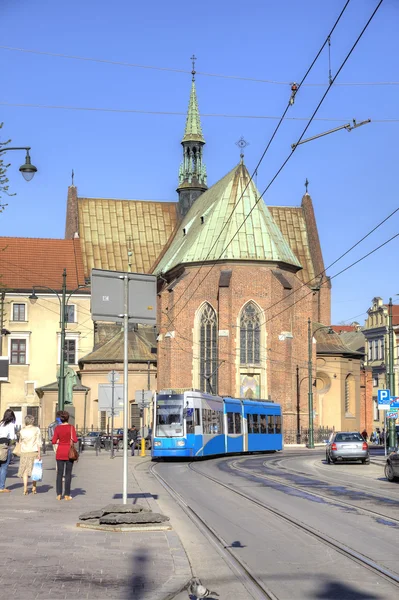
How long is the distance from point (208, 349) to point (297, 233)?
20.8m

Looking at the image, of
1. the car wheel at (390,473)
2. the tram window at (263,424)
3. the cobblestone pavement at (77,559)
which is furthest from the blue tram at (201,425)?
the cobblestone pavement at (77,559)

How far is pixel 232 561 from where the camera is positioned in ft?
33.3

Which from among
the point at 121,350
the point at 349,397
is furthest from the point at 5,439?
the point at 349,397

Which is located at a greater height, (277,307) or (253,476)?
(277,307)

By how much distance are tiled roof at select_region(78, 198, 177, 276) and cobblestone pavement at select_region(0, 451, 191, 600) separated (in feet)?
198

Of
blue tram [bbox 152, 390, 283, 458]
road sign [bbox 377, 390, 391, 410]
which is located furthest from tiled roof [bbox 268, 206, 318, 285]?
road sign [bbox 377, 390, 391, 410]

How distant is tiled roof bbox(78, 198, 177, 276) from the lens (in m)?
75.5

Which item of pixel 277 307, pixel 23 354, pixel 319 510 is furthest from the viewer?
pixel 23 354

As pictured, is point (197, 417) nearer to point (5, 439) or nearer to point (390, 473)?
point (390, 473)

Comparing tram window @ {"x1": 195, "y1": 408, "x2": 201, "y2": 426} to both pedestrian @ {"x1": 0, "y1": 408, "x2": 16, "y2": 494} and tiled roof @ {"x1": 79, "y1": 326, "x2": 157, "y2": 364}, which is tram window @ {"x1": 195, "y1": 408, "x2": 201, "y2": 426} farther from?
tiled roof @ {"x1": 79, "y1": 326, "x2": 157, "y2": 364}

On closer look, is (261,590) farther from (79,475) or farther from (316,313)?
(316,313)

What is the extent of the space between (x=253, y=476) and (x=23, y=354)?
45082mm

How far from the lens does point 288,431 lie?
6028 centimetres

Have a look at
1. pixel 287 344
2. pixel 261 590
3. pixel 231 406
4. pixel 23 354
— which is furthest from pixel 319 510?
pixel 23 354
